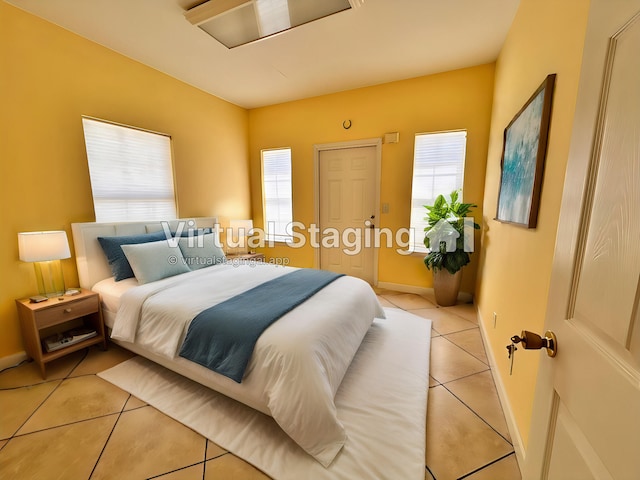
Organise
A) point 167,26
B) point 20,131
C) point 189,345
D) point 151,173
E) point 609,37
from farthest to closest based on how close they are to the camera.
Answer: point 151,173
point 167,26
point 20,131
point 189,345
point 609,37

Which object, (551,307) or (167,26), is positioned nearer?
(551,307)

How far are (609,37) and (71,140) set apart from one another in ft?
11.2

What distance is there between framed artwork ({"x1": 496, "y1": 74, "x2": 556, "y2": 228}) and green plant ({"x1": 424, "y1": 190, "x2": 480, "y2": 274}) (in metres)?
0.95

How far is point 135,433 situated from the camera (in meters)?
1.49

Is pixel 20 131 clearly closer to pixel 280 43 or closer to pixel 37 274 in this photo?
pixel 37 274

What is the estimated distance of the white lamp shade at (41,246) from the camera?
6.28 ft

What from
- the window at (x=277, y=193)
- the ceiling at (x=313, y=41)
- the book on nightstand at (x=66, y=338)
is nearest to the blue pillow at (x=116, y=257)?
the book on nightstand at (x=66, y=338)

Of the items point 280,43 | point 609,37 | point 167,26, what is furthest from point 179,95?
point 609,37

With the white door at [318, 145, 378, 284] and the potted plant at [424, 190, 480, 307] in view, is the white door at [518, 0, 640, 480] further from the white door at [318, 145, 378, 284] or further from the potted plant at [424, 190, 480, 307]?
the white door at [318, 145, 378, 284]

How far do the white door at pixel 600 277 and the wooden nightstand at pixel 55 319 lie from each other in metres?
2.92

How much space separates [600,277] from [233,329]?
1552mm

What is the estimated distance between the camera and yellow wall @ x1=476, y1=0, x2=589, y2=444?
44.4 inches

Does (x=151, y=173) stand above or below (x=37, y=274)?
above

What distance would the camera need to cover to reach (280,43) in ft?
8.19
